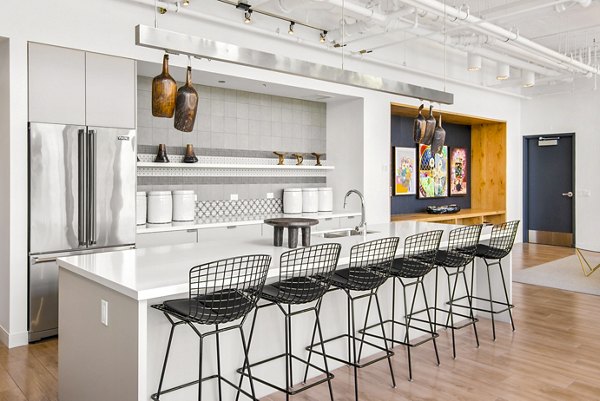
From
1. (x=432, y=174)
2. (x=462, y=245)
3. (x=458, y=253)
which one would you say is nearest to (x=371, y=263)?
(x=458, y=253)

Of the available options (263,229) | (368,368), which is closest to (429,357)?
(368,368)

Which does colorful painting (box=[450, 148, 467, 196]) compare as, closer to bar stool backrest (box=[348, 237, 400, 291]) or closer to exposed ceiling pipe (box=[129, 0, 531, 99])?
exposed ceiling pipe (box=[129, 0, 531, 99])

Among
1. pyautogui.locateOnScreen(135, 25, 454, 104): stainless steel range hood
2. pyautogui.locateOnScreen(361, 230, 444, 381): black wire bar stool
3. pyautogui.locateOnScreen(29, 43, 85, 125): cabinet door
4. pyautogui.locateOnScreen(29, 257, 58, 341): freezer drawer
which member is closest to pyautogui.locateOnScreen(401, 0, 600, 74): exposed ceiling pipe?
pyautogui.locateOnScreen(135, 25, 454, 104): stainless steel range hood

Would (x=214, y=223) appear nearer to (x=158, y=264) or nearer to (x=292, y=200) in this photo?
(x=292, y=200)

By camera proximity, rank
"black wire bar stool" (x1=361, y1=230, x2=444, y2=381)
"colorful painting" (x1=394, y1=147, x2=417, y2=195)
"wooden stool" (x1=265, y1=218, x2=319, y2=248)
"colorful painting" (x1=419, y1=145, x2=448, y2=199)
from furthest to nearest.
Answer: "colorful painting" (x1=419, y1=145, x2=448, y2=199) < "colorful painting" (x1=394, y1=147, x2=417, y2=195) < "black wire bar stool" (x1=361, y1=230, x2=444, y2=381) < "wooden stool" (x1=265, y1=218, x2=319, y2=248)

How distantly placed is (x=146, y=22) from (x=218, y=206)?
7.53 feet

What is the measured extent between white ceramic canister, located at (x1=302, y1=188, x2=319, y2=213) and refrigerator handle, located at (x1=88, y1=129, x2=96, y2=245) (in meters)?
2.94

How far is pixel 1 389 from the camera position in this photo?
3414 millimetres

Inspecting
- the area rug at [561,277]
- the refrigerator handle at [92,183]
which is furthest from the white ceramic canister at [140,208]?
the area rug at [561,277]

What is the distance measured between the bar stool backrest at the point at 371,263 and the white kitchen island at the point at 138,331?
110mm

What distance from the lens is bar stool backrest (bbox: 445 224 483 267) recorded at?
4231 millimetres

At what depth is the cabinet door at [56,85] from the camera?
4191 millimetres

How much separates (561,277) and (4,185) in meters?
6.67

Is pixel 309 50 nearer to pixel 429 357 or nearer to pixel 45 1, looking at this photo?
pixel 45 1
